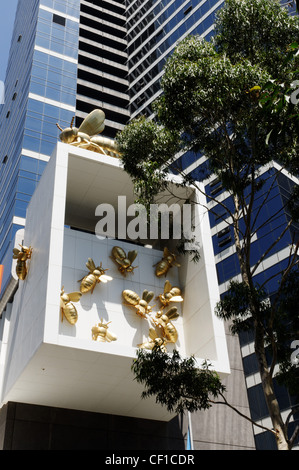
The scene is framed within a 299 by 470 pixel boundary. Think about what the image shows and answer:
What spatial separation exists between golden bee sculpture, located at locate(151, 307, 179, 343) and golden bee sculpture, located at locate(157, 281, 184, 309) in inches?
15.3

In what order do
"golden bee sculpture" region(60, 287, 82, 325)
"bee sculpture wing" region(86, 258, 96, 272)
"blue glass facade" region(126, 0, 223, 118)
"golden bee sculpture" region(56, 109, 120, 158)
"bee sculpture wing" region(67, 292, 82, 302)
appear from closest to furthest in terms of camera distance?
1. "golden bee sculpture" region(60, 287, 82, 325)
2. "bee sculpture wing" region(67, 292, 82, 302)
3. "bee sculpture wing" region(86, 258, 96, 272)
4. "golden bee sculpture" region(56, 109, 120, 158)
5. "blue glass facade" region(126, 0, 223, 118)

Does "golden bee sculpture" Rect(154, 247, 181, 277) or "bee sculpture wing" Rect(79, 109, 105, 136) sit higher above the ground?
"bee sculpture wing" Rect(79, 109, 105, 136)

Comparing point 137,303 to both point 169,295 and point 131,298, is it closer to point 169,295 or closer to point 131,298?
point 131,298

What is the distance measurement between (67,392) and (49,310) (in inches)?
157

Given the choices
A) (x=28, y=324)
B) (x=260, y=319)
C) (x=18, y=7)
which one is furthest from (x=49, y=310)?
(x=18, y=7)

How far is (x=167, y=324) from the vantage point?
830 inches

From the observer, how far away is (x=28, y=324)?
18.9 metres

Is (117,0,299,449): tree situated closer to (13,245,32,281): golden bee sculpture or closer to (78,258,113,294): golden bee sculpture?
(78,258,113,294): golden bee sculpture

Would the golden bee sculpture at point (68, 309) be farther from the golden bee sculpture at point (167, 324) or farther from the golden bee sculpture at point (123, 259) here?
the golden bee sculpture at point (167, 324)

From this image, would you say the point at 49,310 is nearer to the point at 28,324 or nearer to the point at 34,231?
the point at 28,324

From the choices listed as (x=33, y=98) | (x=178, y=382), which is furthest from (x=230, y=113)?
(x=33, y=98)

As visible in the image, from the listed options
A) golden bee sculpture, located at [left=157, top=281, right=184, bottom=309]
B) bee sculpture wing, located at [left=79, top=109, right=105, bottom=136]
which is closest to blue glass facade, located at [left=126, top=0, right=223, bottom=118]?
bee sculpture wing, located at [left=79, top=109, right=105, bottom=136]

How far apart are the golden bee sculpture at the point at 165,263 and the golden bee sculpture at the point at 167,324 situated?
1.79m

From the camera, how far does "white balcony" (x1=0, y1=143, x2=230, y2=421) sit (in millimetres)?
17625
